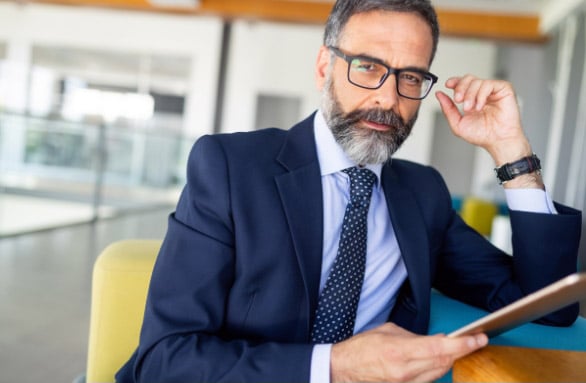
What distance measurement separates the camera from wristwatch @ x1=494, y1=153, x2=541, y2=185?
1.42 metres

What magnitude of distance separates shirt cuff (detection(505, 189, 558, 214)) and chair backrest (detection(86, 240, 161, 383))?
86 cm

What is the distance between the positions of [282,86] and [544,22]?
6.24 meters

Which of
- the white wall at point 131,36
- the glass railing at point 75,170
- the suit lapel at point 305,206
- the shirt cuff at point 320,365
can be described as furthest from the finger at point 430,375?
the white wall at point 131,36

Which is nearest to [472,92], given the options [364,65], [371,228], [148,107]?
[364,65]

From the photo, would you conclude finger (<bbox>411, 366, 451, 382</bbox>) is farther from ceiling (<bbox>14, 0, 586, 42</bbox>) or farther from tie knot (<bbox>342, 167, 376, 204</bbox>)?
ceiling (<bbox>14, 0, 586, 42</bbox>)

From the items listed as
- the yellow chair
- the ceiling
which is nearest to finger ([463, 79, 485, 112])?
the yellow chair


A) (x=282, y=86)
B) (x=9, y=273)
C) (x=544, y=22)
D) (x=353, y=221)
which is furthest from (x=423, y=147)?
(x=353, y=221)

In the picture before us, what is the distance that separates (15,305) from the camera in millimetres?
3553

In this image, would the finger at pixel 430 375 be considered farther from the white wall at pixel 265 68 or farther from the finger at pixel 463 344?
the white wall at pixel 265 68

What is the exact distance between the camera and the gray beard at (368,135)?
1352 millimetres

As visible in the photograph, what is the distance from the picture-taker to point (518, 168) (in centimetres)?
143

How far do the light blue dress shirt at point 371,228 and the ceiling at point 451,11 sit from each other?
820cm

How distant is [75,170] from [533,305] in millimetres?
7414

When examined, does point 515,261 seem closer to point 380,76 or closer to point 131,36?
point 380,76
